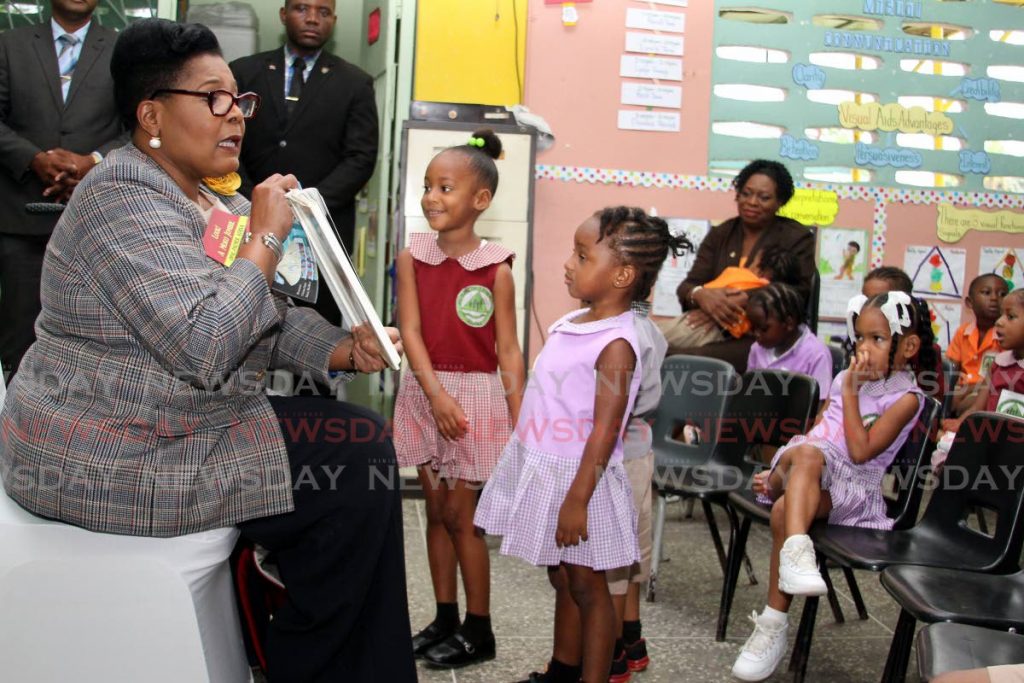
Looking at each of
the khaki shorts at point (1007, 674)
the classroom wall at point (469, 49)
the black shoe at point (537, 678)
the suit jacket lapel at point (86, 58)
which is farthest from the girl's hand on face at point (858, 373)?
the suit jacket lapel at point (86, 58)

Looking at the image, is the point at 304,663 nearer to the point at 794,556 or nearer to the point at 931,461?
the point at 794,556

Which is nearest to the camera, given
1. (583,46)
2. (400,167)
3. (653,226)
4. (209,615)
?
(209,615)

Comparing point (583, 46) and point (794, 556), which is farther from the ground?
point (583, 46)

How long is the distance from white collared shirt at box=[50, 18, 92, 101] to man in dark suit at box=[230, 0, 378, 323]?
64 centimetres

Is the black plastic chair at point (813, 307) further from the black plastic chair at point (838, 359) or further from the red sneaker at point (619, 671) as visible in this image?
the red sneaker at point (619, 671)

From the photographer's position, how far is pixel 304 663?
5.99 ft

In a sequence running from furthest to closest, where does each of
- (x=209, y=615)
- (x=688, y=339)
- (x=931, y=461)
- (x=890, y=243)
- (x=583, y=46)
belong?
(x=890, y=243) → (x=583, y=46) → (x=688, y=339) → (x=931, y=461) → (x=209, y=615)

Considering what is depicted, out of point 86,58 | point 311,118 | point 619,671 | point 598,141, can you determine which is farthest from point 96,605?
point 598,141

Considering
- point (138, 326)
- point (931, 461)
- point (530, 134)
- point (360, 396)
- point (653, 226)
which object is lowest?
point (360, 396)

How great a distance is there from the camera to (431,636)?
2537mm

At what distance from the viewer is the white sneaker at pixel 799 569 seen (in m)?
2.22

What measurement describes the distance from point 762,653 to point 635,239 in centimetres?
103

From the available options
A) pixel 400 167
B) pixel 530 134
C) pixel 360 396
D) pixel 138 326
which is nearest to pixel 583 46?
pixel 530 134

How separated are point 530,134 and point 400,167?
611 millimetres
